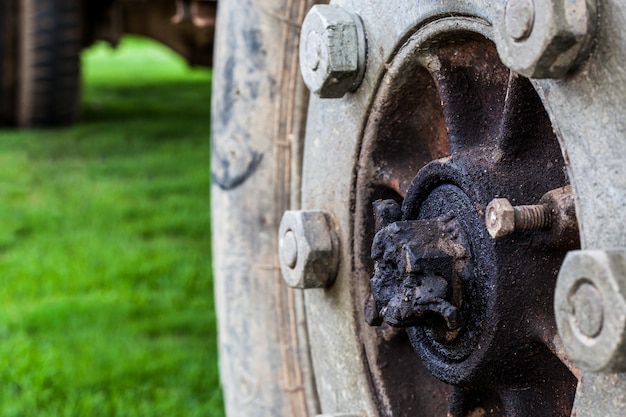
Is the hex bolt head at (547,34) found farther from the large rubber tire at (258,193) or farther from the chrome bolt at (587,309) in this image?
the large rubber tire at (258,193)

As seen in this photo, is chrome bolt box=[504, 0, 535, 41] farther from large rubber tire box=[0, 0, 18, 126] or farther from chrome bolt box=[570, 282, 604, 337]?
large rubber tire box=[0, 0, 18, 126]

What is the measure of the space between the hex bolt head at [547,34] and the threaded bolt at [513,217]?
0.42 feet

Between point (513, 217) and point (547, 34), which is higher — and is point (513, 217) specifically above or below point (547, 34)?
below

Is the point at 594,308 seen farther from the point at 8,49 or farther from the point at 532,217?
the point at 8,49

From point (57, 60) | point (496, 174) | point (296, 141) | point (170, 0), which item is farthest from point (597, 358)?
point (170, 0)

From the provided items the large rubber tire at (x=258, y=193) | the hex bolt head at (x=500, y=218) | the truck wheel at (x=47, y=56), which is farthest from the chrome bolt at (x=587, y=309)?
the truck wheel at (x=47, y=56)

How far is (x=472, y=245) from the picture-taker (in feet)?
2.93

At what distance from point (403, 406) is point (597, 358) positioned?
0.43m

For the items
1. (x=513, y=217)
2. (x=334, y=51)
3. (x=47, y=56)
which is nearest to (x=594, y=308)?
(x=513, y=217)

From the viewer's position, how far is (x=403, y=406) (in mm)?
1067

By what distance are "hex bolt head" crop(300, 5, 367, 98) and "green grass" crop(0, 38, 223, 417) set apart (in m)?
1.21

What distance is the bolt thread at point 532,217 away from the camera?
81 centimetres

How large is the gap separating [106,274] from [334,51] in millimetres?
2067

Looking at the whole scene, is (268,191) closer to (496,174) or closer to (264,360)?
(264,360)
